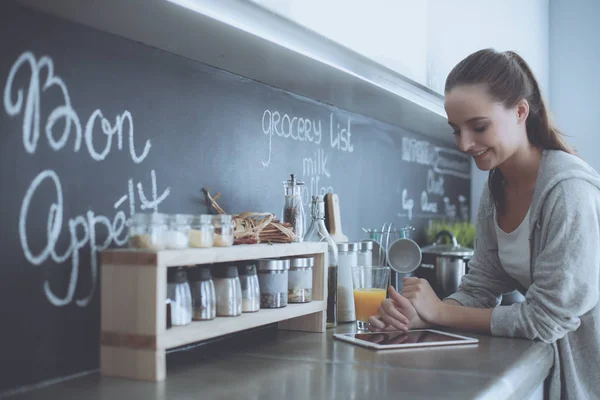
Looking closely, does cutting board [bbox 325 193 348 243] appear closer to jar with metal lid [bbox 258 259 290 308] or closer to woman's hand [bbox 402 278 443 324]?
woman's hand [bbox 402 278 443 324]

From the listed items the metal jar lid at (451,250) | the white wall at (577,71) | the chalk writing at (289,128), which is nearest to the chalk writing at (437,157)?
the metal jar lid at (451,250)

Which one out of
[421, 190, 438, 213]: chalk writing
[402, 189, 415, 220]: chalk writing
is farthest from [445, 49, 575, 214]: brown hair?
[421, 190, 438, 213]: chalk writing

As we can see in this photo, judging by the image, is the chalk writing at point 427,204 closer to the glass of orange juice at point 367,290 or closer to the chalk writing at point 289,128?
the chalk writing at point 289,128

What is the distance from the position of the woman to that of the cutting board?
1.09 ft

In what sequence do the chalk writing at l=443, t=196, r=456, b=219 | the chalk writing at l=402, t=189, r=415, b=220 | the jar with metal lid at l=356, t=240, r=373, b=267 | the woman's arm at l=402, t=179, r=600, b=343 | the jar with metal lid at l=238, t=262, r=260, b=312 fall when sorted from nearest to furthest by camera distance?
the jar with metal lid at l=238, t=262, r=260, b=312, the woman's arm at l=402, t=179, r=600, b=343, the jar with metal lid at l=356, t=240, r=373, b=267, the chalk writing at l=402, t=189, r=415, b=220, the chalk writing at l=443, t=196, r=456, b=219

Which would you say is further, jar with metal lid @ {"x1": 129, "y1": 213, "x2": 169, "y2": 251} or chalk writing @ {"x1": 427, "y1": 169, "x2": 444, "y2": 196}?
chalk writing @ {"x1": 427, "y1": 169, "x2": 444, "y2": 196}

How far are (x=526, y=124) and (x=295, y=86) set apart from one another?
1.99 ft

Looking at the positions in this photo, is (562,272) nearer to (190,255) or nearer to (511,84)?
(511,84)

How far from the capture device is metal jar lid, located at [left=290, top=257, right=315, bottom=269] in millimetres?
1419

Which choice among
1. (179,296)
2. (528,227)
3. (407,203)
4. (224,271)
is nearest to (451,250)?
(407,203)

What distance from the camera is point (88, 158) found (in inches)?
44.7

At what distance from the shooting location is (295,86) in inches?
68.1

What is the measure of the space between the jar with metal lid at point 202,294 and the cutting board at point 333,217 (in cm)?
76

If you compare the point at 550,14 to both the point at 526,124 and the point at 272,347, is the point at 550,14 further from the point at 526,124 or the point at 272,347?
the point at 272,347
